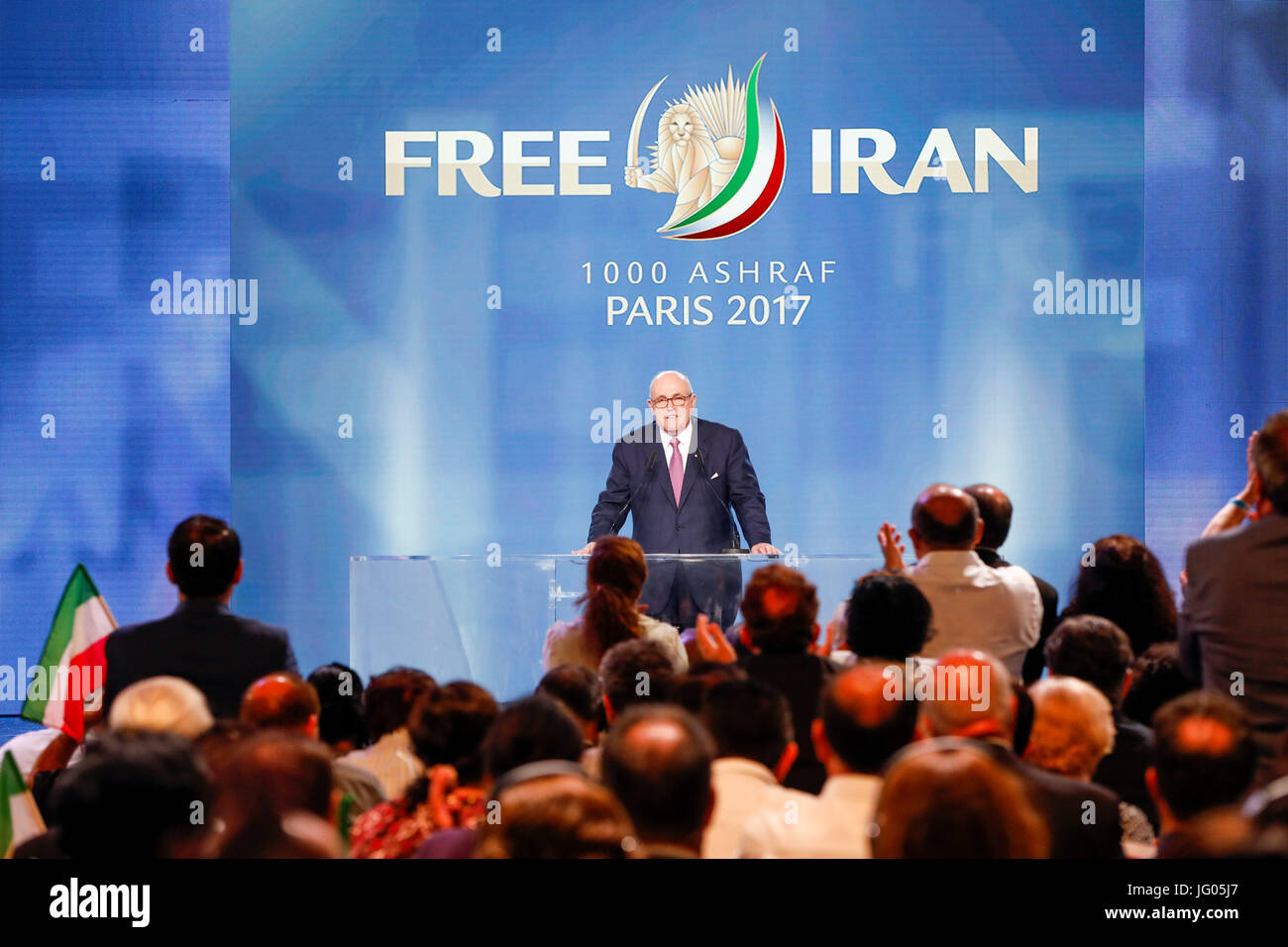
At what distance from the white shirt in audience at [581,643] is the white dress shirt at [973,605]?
748mm

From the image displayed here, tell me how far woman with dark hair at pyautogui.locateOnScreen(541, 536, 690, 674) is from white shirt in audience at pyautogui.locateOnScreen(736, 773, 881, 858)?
150 centimetres

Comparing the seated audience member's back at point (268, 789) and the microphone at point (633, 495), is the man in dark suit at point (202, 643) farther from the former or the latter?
the microphone at point (633, 495)

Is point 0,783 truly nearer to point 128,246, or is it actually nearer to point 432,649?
point 432,649

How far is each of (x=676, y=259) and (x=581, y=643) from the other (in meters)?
3.53

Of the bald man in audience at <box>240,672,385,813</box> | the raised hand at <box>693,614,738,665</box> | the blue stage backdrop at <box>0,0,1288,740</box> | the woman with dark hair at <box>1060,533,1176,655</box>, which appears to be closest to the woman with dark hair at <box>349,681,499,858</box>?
the bald man in audience at <box>240,672,385,813</box>

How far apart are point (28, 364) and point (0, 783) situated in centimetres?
465

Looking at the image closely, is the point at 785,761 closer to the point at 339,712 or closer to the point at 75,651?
the point at 339,712

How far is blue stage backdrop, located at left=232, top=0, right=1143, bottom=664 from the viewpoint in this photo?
22.3ft

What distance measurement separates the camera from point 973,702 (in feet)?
7.85

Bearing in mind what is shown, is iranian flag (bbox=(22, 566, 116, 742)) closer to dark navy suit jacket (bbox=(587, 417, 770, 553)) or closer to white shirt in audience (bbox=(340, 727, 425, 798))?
white shirt in audience (bbox=(340, 727, 425, 798))

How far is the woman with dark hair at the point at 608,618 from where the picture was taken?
371 centimetres

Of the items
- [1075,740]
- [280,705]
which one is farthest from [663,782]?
[280,705]

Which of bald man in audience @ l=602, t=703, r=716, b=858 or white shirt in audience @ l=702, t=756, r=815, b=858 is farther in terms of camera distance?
white shirt in audience @ l=702, t=756, r=815, b=858

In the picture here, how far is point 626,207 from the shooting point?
6.87 metres
